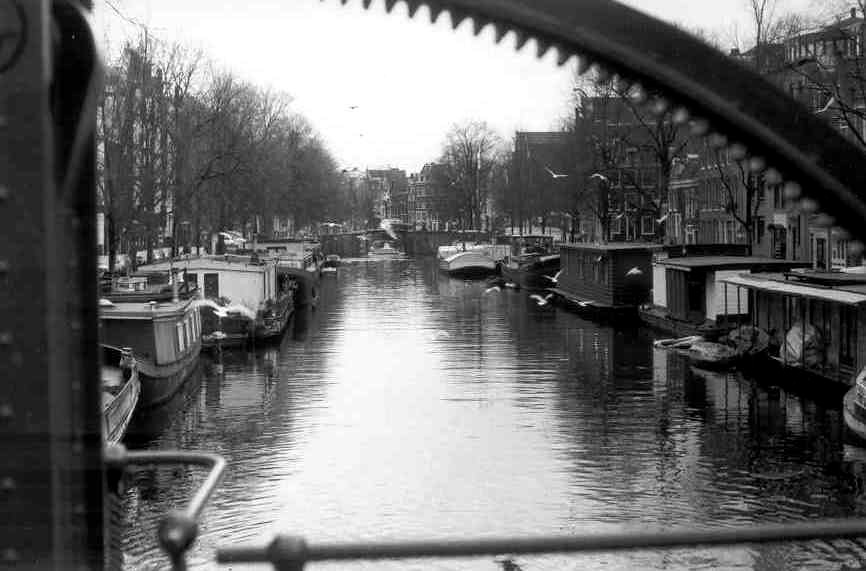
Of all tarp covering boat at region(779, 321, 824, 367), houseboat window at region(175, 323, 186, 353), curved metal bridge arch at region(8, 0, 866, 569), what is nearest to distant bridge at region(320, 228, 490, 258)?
tarp covering boat at region(779, 321, 824, 367)

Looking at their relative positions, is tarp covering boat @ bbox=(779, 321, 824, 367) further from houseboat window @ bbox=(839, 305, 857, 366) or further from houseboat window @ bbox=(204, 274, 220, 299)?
houseboat window @ bbox=(204, 274, 220, 299)

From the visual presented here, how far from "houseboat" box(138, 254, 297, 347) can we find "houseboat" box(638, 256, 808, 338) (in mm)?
12541

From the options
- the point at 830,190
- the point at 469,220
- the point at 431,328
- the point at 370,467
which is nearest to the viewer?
the point at 830,190

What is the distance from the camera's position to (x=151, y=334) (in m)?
24.1

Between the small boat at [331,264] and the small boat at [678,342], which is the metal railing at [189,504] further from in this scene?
the small boat at [331,264]

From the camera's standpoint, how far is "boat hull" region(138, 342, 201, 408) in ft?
77.6

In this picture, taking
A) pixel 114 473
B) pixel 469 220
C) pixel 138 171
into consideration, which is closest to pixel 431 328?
pixel 138 171

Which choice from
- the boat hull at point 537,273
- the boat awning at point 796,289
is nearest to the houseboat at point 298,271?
the boat hull at point 537,273

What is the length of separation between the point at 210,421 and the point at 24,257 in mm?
20526

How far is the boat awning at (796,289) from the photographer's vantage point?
76.8 ft

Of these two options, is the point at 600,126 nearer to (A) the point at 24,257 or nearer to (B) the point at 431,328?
(B) the point at 431,328

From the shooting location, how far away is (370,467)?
18.6m

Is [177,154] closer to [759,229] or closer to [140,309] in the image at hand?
[140,309]

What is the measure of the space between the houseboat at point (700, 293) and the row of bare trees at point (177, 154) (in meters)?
15.9
